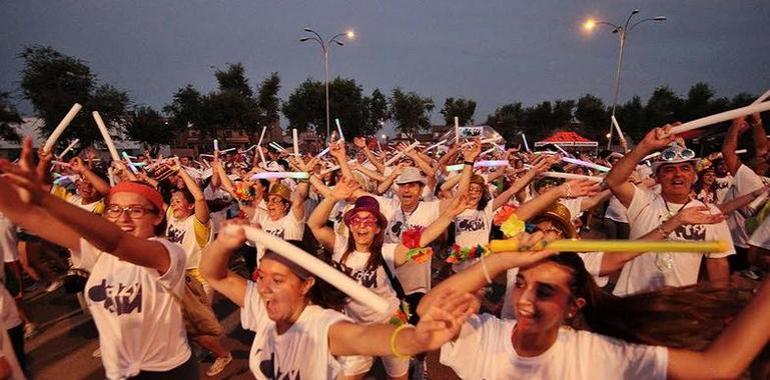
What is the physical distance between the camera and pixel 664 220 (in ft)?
13.7

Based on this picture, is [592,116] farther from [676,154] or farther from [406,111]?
[676,154]

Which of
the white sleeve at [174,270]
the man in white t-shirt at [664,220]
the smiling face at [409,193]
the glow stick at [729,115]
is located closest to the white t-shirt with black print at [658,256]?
the man in white t-shirt at [664,220]

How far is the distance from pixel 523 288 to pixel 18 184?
8.21ft

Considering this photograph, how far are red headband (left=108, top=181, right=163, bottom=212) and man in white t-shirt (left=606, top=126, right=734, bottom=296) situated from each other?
12.8 feet

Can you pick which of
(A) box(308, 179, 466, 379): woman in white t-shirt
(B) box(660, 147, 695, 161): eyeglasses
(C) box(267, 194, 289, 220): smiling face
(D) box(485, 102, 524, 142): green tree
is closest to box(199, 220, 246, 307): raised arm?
(A) box(308, 179, 466, 379): woman in white t-shirt

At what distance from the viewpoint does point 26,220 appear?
2572 millimetres

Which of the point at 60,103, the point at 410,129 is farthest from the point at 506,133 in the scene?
the point at 60,103

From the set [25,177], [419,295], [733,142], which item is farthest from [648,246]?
[733,142]

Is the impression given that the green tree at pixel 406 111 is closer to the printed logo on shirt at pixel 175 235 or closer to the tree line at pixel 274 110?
the tree line at pixel 274 110

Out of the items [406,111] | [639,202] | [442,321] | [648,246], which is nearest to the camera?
[442,321]

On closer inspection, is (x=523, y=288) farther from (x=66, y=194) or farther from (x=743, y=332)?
(x=66, y=194)

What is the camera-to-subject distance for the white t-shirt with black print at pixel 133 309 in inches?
117

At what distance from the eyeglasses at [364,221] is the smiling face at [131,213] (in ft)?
5.65

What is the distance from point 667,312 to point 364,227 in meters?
2.45
